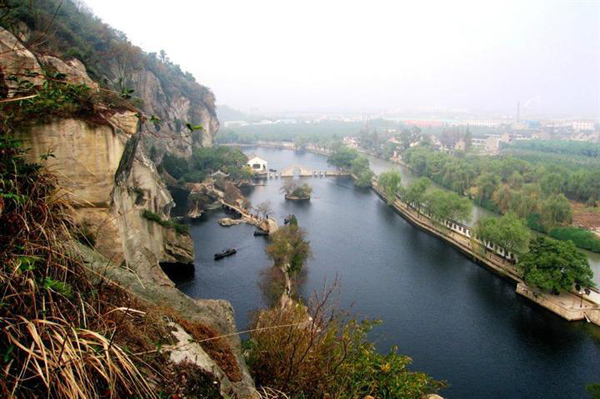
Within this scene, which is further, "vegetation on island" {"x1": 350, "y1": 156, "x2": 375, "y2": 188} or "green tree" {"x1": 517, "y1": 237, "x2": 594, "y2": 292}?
"vegetation on island" {"x1": 350, "y1": 156, "x2": 375, "y2": 188}

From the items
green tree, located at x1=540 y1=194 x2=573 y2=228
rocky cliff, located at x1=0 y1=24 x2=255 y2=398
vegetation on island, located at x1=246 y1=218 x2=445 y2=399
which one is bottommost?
green tree, located at x1=540 y1=194 x2=573 y2=228

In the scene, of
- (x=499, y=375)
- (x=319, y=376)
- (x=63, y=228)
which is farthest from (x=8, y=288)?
(x=499, y=375)

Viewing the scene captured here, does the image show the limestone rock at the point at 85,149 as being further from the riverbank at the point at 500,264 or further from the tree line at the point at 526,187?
the tree line at the point at 526,187

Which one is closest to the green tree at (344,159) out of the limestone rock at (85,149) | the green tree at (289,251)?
the green tree at (289,251)

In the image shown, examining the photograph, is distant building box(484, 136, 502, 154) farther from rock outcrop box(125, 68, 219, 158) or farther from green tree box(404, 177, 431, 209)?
green tree box(404, 177, 431, 209)

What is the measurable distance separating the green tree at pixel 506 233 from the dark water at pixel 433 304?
0.92 m

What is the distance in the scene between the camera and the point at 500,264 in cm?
1250

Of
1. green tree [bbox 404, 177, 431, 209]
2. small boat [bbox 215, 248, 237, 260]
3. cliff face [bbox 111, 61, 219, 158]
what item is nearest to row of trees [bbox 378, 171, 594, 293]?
green tree [bbox 404, 177, 431, 209]

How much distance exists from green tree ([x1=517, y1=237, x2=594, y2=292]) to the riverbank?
308 mm

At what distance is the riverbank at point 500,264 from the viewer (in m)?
9.76

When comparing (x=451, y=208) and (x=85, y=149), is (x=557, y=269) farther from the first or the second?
(x=85, y=149)

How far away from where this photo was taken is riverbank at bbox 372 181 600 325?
32.0 ft

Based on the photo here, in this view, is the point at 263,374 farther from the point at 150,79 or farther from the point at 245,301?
the point at 150,79

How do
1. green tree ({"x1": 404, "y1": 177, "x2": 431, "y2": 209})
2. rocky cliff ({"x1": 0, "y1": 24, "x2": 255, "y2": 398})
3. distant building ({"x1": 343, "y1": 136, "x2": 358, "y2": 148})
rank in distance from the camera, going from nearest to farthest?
rocky cliff ({"x1": 0, "y1": 24, "x2": 255, "y2": 398})
green tree ({"x1": 404, "y1": 177, "x2": 431, "y2": 209})
distant building ({"x1": 343, "y1": 136, "x2": 358, "y2": 148})
